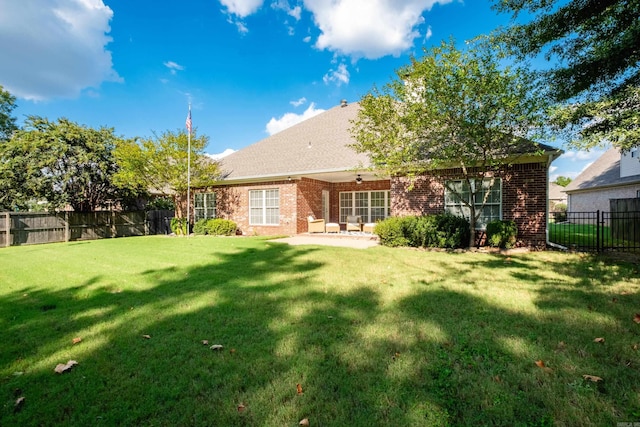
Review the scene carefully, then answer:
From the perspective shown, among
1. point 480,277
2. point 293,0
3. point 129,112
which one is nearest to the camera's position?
point 480,277

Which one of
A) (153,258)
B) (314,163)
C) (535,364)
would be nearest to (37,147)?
(153,258)

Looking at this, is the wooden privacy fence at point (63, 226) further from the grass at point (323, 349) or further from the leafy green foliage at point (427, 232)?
the leafy green foliage at point (427, 232)

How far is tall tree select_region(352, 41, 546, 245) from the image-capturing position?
27.4 ft

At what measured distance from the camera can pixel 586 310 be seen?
164 inches

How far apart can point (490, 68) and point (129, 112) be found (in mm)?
18311

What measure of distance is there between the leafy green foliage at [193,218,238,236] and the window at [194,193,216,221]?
1.50 metres

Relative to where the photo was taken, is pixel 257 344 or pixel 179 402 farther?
pixel 257 344

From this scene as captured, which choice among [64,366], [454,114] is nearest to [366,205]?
[454,114]

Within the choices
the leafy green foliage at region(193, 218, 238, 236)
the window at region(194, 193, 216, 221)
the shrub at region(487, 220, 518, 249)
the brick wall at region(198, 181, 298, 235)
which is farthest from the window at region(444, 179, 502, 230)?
the window at region(194, 193, 216, 221)

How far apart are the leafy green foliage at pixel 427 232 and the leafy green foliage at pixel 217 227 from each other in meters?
8.37

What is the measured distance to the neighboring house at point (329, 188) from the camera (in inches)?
410

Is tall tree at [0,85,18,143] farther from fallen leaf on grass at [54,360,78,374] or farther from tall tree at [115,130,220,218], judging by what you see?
fallen leaf on grass at [54,360,78,374]

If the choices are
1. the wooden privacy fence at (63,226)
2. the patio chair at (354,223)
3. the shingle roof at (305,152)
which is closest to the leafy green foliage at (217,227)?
the shingle roof at (305,152)

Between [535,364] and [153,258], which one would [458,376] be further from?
[153,258]
